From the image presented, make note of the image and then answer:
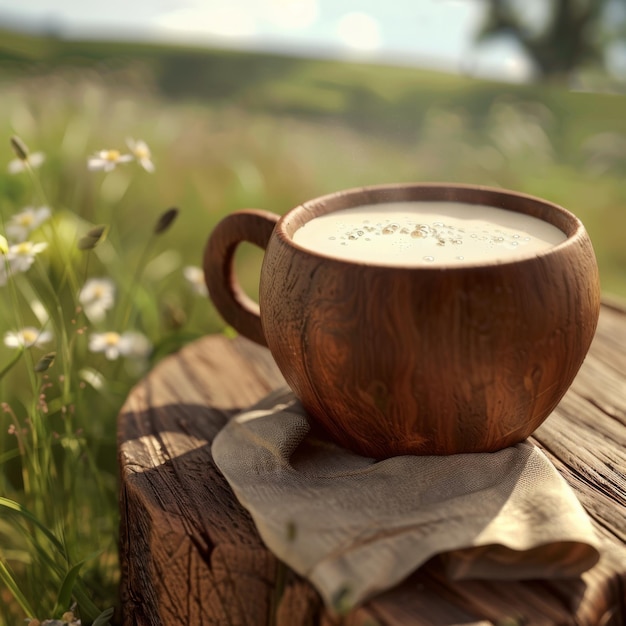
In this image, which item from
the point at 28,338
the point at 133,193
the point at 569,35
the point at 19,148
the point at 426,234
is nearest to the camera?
the point at 426,234

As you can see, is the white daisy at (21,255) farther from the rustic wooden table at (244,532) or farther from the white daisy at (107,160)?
the rustic wooden table at (244,532)

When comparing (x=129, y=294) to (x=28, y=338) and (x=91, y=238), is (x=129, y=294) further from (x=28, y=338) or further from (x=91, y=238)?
(x=91, y=238)

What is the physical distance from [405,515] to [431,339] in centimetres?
19

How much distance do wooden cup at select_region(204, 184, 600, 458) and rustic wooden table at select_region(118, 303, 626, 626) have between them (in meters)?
0.16

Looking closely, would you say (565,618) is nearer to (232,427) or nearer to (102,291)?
(232,427)

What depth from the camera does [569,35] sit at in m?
8.22

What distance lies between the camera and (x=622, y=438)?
1.06m

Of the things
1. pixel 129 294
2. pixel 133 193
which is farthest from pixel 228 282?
pixel 133 193

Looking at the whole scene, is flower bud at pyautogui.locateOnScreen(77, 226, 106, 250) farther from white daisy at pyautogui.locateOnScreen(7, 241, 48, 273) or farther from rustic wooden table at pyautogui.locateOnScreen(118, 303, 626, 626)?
rustic wooden table at pyautogui.locateOnScreen(118, 303, 626, 626)

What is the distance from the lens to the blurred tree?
7.84m

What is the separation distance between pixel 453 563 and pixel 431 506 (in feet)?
0.23

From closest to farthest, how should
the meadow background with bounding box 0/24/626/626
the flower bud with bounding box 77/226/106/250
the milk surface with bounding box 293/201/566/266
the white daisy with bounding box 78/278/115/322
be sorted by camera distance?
the milk surface with bounding box 293/201/566/266
the flower bud with bounding box 77/226/106/250
the meadow background with bounding box 0/24/626/626
the white daisy with bounding box 78/278/115/322

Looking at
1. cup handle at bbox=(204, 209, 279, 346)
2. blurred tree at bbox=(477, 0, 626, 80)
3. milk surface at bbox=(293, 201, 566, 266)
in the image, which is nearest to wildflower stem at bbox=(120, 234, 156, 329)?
cup handle at bbox=(204, 209, 279, 346)

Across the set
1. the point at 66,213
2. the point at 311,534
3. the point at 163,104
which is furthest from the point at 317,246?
the point at 163,104
